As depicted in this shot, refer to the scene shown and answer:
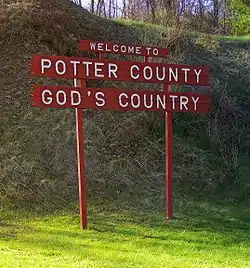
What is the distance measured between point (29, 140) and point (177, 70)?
3.61 metres

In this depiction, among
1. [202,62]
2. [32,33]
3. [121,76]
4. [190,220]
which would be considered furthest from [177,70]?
[202,62]

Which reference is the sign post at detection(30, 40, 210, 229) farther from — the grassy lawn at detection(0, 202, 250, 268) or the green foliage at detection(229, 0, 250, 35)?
the green foliage at detection(229, 0, 250, 35)

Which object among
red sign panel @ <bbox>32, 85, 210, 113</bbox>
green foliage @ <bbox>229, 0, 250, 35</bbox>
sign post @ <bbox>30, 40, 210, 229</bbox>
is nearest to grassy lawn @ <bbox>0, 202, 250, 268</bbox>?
sign post @ <bbox>30, 40, 210, 229</bbox>

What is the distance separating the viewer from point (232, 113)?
1247 cm

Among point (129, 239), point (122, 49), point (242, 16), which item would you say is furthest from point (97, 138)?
point (242, 16)

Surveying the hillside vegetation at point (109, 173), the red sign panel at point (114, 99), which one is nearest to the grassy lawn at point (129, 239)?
the hillside vegetation at point (109, 173)

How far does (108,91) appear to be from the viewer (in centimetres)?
785

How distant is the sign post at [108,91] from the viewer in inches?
294

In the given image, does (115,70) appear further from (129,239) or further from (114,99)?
(129,239)

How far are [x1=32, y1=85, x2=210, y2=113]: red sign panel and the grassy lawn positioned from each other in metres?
1.83

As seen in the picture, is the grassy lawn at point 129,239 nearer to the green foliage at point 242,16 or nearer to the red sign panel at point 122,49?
the red sign panel at point 122,49

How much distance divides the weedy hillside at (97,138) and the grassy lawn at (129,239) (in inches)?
25.9

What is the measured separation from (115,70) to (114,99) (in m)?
0.48

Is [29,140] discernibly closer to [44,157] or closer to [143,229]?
[44,157]
